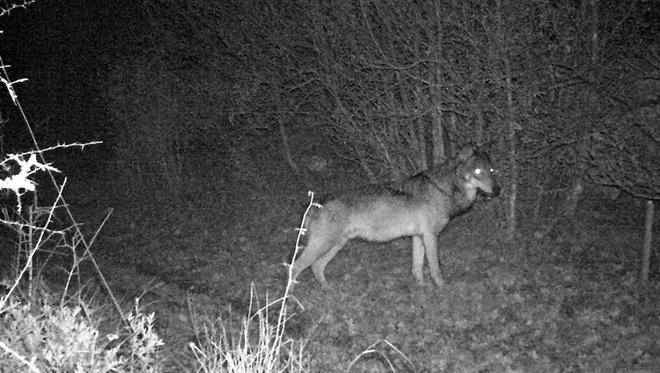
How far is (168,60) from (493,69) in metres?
11.1

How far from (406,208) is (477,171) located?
1.16 m

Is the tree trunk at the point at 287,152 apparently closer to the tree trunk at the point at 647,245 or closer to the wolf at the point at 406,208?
the wolf at the point at 406,208

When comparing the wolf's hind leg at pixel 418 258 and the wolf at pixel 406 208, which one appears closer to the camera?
the wolf at pixel 406 208

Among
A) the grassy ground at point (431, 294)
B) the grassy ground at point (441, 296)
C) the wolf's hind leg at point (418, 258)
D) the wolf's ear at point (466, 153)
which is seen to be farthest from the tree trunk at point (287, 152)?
the wolf's ear at point (466, 153)

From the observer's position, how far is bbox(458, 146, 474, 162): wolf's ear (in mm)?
8617

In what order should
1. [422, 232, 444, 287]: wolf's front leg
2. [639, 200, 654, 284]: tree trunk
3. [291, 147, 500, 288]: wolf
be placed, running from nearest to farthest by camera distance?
1. [639, 200, 654, 284]: tree trunk
2. [291, 147, 500, 288]: wolf
3. [422, 232, 444, 287]: wolf's front leg

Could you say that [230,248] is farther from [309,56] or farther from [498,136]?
[498,136]

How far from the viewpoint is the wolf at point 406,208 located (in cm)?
853

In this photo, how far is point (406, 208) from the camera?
871cm

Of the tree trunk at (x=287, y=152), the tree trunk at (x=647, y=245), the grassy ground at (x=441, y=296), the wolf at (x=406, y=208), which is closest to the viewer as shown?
the grassy ground at (x=441, y=296)

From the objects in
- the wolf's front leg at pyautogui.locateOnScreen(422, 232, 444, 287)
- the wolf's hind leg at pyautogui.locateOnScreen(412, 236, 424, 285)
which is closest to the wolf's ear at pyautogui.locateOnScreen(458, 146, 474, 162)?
the wolf's front leg at pyautogui.locateOnScreen(422, 232, 444, 287)

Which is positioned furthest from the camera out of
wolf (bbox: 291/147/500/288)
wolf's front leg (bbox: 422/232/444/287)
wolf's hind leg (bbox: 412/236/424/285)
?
wolf's hind leg (bbox: 412/236/424/285)

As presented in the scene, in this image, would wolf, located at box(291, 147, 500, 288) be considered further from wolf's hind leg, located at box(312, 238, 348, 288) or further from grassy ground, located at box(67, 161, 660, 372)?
grassy ground, located at box(67, 161, 660, 372)

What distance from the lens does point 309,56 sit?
38.0 ft
